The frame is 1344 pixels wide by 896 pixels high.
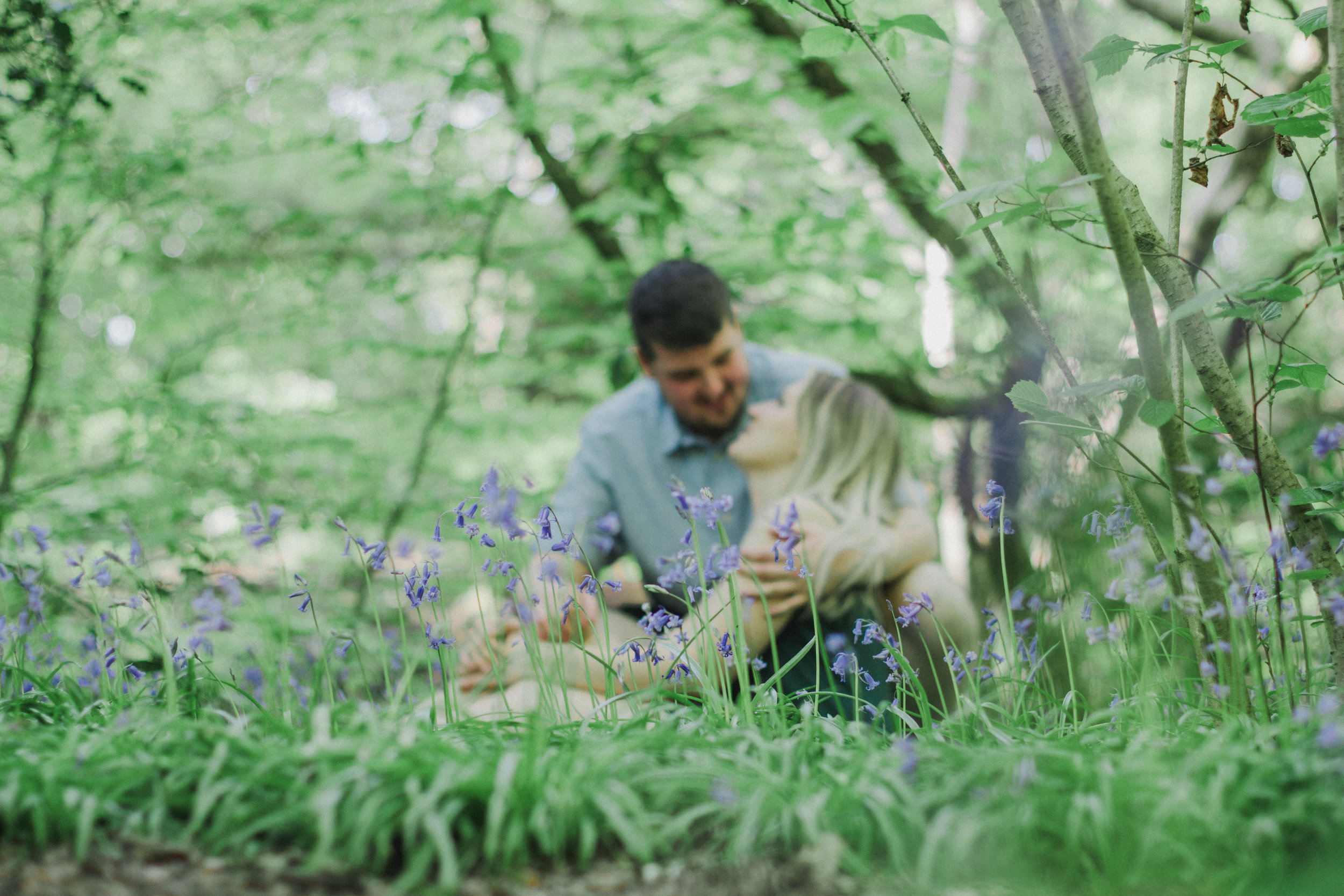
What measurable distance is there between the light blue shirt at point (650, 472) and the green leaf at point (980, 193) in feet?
5.09

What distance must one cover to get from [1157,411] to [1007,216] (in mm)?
402

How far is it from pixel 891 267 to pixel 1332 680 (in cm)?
261

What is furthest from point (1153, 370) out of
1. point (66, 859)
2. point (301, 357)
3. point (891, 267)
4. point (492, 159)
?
point (301, 357)

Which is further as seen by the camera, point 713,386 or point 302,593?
point 713,386

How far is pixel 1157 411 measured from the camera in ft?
4.67

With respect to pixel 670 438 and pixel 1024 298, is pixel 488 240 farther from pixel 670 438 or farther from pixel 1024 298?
pixel 1024 298

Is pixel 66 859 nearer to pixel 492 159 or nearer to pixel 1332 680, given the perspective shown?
pixel 1332 680

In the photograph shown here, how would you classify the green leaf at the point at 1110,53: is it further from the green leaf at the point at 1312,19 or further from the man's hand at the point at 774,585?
the man's hand at the point at 774,585

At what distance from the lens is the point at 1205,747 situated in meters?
1.21

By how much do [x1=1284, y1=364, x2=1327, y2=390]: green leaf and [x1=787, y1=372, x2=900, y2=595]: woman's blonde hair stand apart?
1.15m

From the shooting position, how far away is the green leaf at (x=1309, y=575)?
1350 mm

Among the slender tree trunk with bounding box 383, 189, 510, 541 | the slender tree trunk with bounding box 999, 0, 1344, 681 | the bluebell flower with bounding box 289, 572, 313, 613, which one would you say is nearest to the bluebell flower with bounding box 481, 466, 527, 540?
the bluebell flower with bounding box 289, 572, 313, 613

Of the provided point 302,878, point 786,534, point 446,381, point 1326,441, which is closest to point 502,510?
point 302,878

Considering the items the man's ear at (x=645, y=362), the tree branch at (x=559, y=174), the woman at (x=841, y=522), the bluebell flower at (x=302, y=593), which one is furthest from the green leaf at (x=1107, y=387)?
the tree branch at (x=559, y=174)
